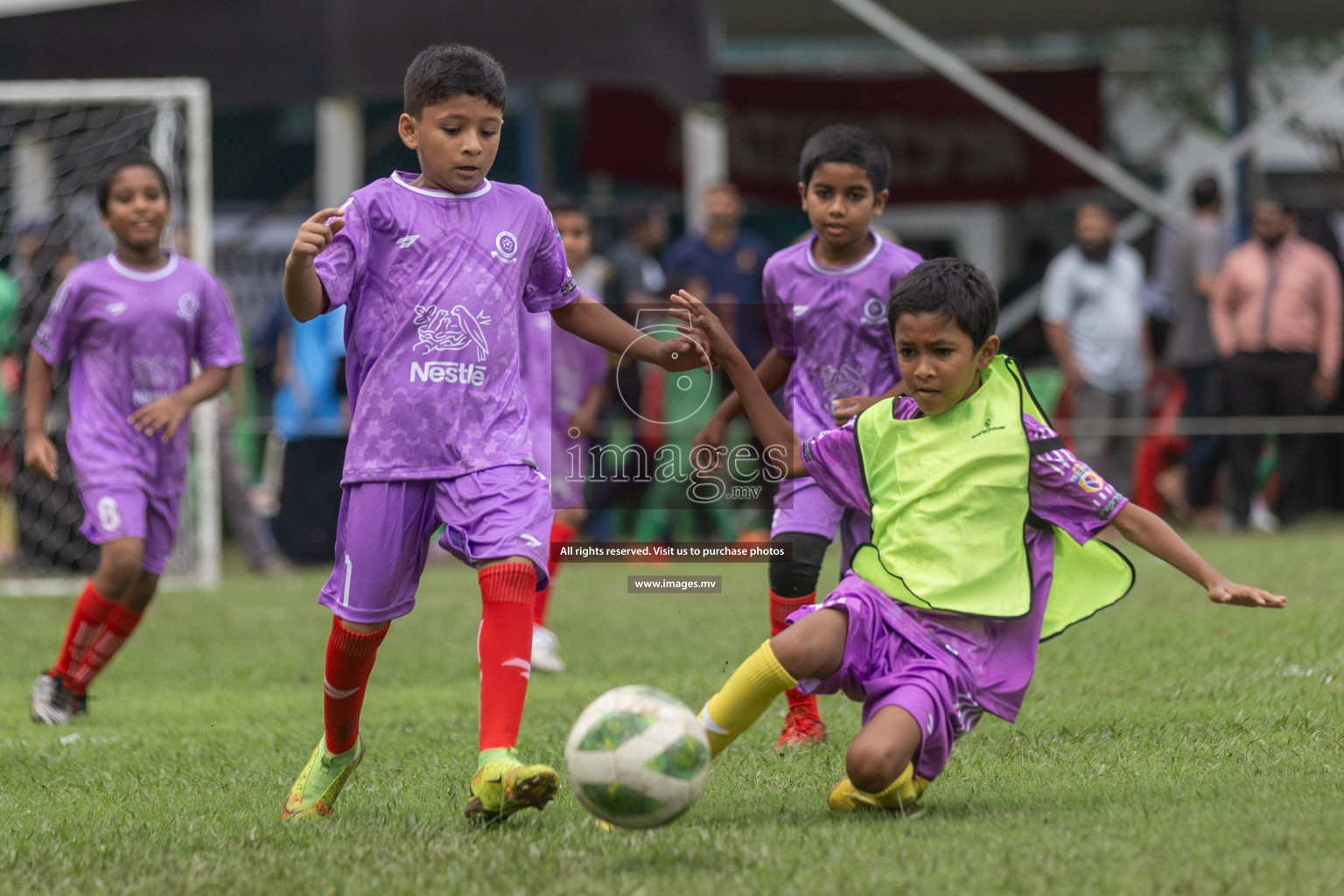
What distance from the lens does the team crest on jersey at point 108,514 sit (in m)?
6.38

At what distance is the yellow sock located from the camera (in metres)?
3.94

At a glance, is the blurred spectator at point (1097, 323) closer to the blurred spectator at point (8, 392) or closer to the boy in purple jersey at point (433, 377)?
the blurred spectator at point (8, 392)

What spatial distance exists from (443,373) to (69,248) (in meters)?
8.44

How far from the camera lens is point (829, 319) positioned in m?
5.50

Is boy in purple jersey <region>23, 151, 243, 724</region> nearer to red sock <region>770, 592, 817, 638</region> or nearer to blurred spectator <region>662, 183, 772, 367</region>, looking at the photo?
red sock <region>770, 592, 817, 638</region>

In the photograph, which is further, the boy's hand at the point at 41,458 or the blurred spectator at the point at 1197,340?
the blurred spectator at the point at 1197,340

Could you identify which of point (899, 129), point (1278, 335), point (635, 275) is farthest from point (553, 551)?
point (899, 129)

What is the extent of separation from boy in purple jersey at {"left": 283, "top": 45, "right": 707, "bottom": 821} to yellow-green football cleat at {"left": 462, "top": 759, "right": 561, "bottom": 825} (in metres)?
0.17

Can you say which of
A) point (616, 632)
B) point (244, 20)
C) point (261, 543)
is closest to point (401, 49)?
point (244, 20)

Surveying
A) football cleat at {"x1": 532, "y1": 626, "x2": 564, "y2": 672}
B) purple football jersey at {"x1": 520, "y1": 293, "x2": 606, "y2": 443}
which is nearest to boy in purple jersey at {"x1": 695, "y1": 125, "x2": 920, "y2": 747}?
football cleat at {"x1": 532, "y1": 626, "x2": 564, "y2": 672}

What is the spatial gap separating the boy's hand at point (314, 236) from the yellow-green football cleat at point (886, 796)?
70.8 inches

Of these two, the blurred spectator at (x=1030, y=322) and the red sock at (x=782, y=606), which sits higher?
the blurred spectator at (x=1030, y=322)

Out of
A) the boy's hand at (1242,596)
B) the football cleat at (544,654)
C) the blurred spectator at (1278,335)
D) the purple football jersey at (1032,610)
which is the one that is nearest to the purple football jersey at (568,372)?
the football cleat at (544,654)

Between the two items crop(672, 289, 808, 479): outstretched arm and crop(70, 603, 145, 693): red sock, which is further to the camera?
crop(70, 603, 145, 693): red sock
